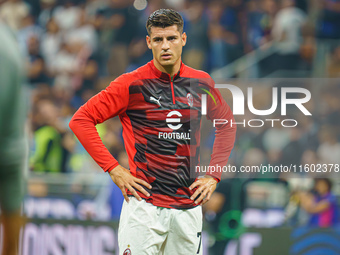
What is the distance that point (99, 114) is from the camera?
372cm

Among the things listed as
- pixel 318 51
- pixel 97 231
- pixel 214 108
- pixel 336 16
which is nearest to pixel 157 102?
pixel 214 108

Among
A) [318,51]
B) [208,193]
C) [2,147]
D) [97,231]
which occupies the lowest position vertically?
[97,231]

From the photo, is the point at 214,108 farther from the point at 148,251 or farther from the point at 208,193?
the point at 148,251

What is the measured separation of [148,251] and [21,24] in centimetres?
733

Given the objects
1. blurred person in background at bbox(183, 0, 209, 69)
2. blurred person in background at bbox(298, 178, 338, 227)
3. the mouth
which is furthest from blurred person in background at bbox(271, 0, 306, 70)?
the mouth

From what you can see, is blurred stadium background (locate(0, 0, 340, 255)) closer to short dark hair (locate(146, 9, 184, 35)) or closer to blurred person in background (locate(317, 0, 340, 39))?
blurred person in background (locate(317, 0, 340, 39))

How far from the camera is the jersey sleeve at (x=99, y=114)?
3695 millimetres

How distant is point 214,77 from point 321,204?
2.84 metres

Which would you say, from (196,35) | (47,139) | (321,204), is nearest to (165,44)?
(321,204)

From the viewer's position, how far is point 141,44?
885 centimetres

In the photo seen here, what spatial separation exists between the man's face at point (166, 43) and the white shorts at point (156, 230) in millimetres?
998

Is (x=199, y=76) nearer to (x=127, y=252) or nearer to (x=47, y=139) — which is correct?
(x=127, y=252)

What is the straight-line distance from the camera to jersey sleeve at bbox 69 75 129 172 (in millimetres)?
3695

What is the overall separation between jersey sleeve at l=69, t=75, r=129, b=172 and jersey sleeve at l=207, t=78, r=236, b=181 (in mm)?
641
